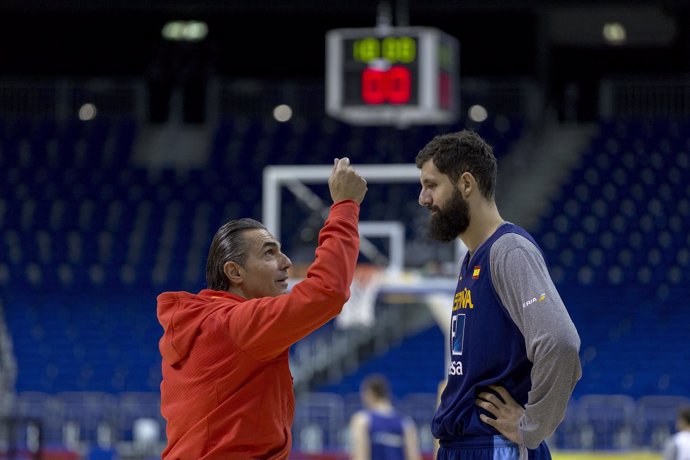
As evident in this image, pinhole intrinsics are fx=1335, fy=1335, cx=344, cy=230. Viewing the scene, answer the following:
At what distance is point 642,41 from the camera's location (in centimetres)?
2631

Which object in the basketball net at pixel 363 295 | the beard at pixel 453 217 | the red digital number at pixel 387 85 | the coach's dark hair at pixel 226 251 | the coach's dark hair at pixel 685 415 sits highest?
the red digital number at pixel 387 85

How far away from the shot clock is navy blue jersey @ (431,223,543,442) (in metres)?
10.8

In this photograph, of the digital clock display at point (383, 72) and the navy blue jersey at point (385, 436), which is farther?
the digital clock display at point (383, 72)

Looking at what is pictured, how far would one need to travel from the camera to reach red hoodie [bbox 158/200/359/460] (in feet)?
13.6

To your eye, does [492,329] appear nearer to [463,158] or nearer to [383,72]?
[463,158]

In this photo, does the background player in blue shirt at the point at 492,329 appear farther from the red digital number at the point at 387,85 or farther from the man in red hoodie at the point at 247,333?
the red digital number at the point at 387,85

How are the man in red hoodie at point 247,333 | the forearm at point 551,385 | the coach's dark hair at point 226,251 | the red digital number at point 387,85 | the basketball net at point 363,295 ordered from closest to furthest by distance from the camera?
the forearm at point 551,385 < the man in red hoodie at point 247,333 < the coach's dark hair at point 226,251 < the red digital number at point 387,85 < the basketball net at point 363,295

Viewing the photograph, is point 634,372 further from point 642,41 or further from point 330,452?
point 642,41

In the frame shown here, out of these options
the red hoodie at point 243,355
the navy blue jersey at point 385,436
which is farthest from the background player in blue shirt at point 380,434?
the red hoodie at point 243,355

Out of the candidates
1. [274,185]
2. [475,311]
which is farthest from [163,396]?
[274,185]

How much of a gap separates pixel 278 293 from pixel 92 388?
16.5 m

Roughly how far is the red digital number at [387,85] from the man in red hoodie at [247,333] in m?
10.7

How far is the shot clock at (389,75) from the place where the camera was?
49.9 feet

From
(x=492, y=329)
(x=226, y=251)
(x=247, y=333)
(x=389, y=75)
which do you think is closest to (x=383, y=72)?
(x=389, y=75)
